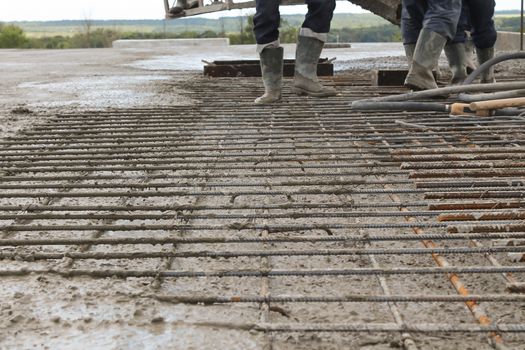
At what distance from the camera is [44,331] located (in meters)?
1.09

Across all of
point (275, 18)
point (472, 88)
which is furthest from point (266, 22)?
point (472, 88)

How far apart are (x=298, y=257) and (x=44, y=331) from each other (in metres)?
0.56

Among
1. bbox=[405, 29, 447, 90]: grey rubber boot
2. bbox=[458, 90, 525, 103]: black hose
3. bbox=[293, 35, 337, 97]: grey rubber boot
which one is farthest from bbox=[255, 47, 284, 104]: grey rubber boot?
bbox=[458, 90, 525, 103]: black hose

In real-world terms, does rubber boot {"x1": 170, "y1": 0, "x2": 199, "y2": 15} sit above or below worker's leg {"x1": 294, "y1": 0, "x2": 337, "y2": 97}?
above

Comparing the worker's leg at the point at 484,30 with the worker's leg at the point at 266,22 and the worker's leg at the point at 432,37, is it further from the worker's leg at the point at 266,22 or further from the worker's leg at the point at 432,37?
the worker's leg at the point at 266,22

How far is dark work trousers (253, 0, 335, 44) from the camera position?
11.1ft

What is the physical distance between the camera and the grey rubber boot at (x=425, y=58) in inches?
133

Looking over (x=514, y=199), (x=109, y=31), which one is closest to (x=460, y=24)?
(x=514, y=199)

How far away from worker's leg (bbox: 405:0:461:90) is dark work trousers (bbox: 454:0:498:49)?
49 centimetres

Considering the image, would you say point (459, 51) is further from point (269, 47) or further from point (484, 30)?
point (269, 47)

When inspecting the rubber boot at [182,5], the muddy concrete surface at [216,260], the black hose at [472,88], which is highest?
the rubber boot at [182,5]

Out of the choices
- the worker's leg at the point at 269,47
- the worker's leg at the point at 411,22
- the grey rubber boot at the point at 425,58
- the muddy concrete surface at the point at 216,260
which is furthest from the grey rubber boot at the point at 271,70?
the worker's leg at the point at 411,22

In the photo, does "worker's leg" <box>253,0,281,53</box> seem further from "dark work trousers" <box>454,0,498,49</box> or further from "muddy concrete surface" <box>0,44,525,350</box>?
"dark work trousers" <box>454,0,498,49</box>

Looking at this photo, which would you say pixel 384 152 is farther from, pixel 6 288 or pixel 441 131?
pixel 6 288
